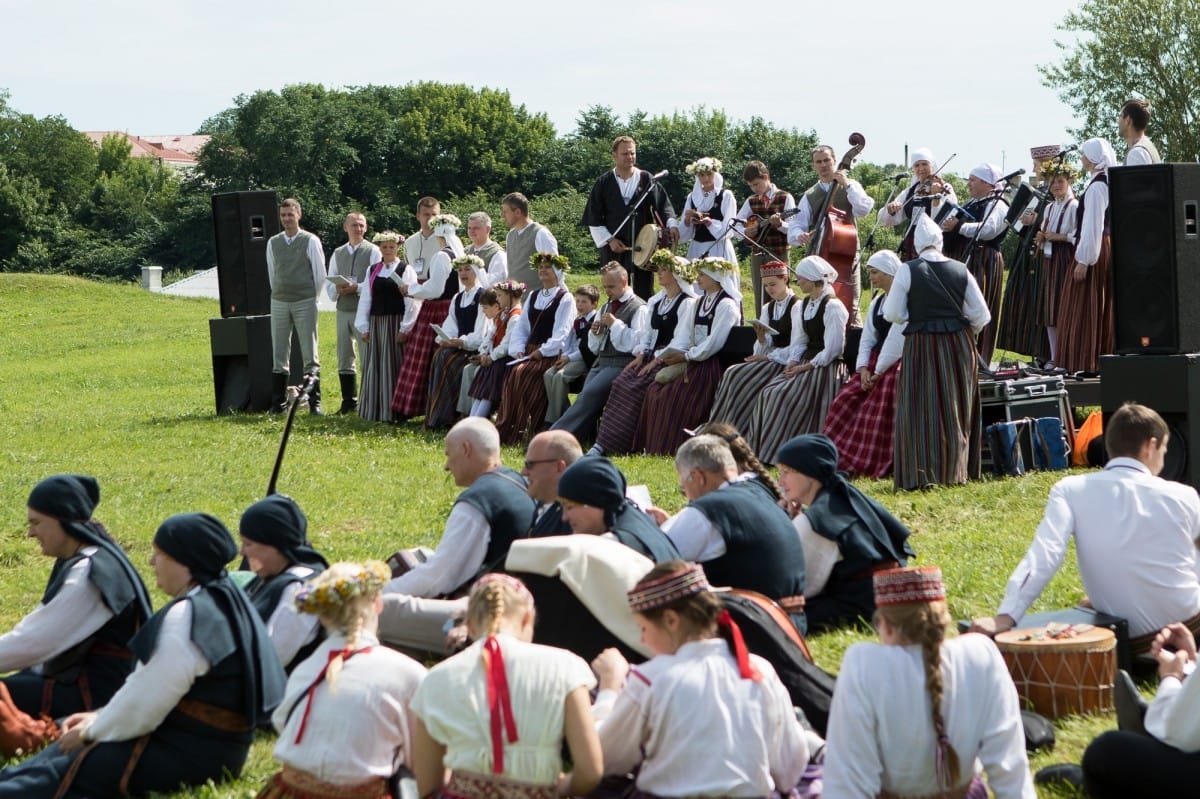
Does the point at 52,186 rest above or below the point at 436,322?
above

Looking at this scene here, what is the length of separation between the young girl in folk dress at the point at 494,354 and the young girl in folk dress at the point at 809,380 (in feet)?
8.64

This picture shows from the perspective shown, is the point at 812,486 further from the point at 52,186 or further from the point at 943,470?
the point at 52,186

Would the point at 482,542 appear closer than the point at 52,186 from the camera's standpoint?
Yes

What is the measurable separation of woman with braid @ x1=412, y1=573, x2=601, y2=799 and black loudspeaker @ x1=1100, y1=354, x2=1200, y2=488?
17.2ft

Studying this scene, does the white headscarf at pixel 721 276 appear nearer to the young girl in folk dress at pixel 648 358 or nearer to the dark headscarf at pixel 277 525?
the young girl in folk dress at pixel 648 358

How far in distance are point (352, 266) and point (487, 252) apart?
153 cm

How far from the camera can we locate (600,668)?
4.45 m

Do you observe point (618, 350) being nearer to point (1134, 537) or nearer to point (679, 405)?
point (679, 405)

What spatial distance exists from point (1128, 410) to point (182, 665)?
124 inches

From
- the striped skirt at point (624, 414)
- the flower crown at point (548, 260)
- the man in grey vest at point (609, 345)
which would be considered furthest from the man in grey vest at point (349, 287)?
the striped skirt at point (624, 414)

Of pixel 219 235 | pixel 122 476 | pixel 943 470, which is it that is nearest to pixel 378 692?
pixel 943 470

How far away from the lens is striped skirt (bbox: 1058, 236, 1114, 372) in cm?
1164

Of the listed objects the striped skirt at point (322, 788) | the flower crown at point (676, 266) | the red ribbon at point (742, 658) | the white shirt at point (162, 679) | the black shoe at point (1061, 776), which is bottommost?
the black shoe at point (1061, 776)

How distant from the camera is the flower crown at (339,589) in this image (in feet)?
14.0
